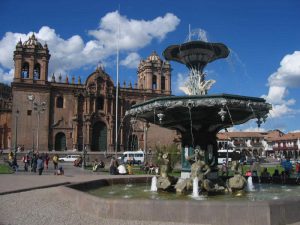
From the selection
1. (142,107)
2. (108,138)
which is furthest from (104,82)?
(142,107)

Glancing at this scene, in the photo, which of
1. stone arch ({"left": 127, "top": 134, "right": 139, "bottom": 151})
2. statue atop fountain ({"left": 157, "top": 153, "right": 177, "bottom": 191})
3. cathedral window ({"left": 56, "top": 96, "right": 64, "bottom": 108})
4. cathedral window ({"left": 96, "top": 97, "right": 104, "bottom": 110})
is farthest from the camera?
stone arch ({"left": 127, "top": 134, "right": 139, "bottom": 151})

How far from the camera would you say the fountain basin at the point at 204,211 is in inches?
251

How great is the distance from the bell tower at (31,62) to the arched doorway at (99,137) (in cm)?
960

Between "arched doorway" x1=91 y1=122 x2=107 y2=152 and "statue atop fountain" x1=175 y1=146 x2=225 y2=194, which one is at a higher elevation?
"arched doorway" x1=91 y1=122 x2=107 y2=152

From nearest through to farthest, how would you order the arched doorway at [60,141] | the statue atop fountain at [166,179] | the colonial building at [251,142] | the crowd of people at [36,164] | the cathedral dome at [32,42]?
the statue atop fountain at [166,179] → the crowd of people at [36,164] → the arched doorway at [60,141] → the cathedral dome at [32,42] → the colonial building at [251,142]

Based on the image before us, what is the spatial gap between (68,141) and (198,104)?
4301 centimetres

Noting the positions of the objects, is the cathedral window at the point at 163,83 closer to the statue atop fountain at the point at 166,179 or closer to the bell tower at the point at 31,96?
the bell tower at the point at 31,96

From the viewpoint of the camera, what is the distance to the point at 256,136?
8531 cm

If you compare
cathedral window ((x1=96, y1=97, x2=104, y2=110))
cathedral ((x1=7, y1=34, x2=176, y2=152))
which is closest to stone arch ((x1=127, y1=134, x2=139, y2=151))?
cathedral ((x1=7, y1=34, x2=176, y2=152))

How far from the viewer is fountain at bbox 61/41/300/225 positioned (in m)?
6.50

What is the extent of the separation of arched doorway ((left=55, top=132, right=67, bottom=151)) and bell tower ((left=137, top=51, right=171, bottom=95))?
47.6 feet

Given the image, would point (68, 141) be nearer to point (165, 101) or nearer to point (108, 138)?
point (108, 138)

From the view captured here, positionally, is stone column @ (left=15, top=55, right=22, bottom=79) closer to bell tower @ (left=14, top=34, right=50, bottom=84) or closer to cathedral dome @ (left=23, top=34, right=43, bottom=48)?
bell tower @ (left=14, top=34, right=50, bottom=84)

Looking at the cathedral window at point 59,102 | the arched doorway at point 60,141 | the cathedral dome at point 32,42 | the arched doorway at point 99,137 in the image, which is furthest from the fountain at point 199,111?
the cathedral dome at point 32,42
